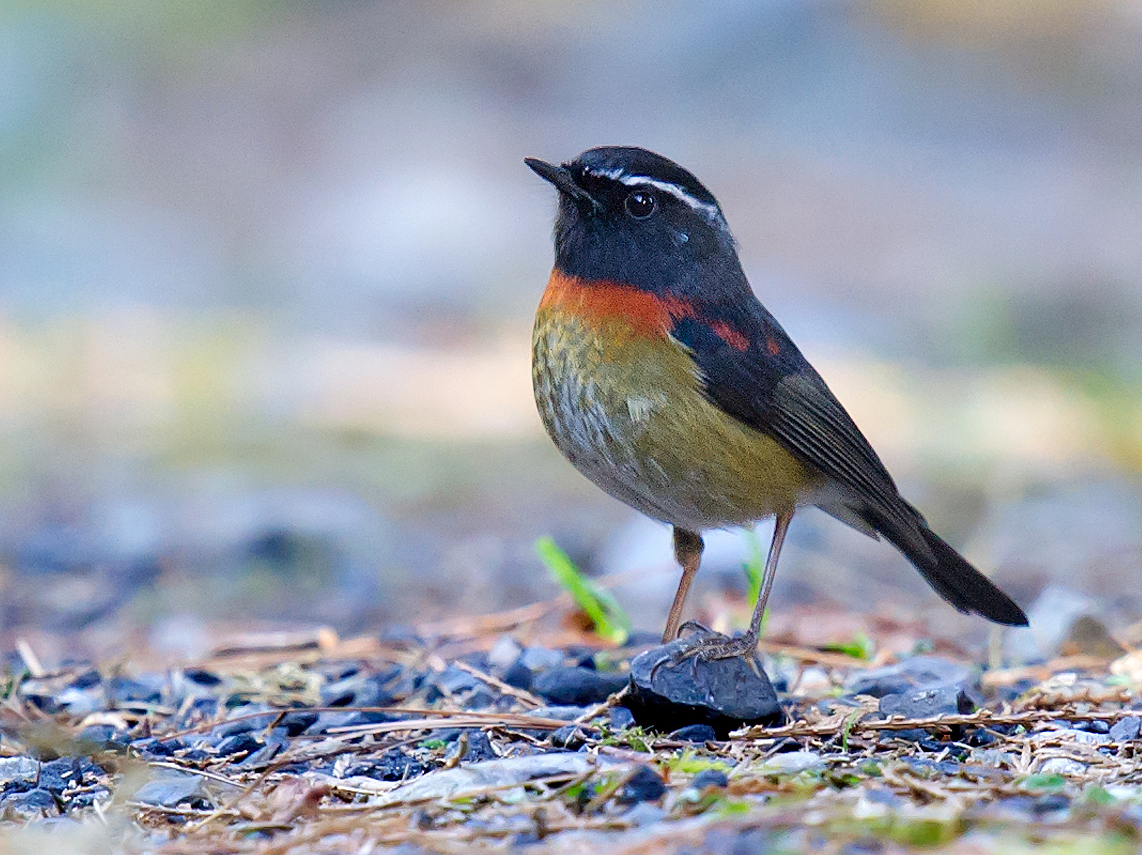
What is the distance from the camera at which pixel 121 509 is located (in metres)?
9.38

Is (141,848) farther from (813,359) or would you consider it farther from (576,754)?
(813,359)

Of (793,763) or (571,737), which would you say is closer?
(793,763)

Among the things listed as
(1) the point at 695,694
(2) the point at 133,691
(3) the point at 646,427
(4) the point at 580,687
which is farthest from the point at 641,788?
(2) the point at 133,691

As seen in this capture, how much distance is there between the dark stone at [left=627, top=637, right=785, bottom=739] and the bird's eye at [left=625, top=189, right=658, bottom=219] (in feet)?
5.02

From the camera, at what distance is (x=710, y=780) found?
364cm

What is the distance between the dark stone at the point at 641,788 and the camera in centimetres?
354

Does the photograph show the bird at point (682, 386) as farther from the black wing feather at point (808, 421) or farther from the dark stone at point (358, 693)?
the dark stone at point (358, 693)

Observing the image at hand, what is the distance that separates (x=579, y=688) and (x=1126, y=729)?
1.65 meters

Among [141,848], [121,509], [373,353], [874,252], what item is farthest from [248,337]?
[141,848]

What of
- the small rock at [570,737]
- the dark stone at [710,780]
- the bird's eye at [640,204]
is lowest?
the small rock at [570,737]

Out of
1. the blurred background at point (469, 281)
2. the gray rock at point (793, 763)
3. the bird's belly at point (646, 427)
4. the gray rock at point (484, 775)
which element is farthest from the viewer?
the blurred background at point (469, 281)

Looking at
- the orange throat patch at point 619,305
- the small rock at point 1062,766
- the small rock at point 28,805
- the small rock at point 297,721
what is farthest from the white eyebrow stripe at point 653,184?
the small rock at point 28,805

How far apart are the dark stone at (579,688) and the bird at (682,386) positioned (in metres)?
0.36

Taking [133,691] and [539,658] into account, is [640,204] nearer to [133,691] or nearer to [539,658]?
[539,658]
